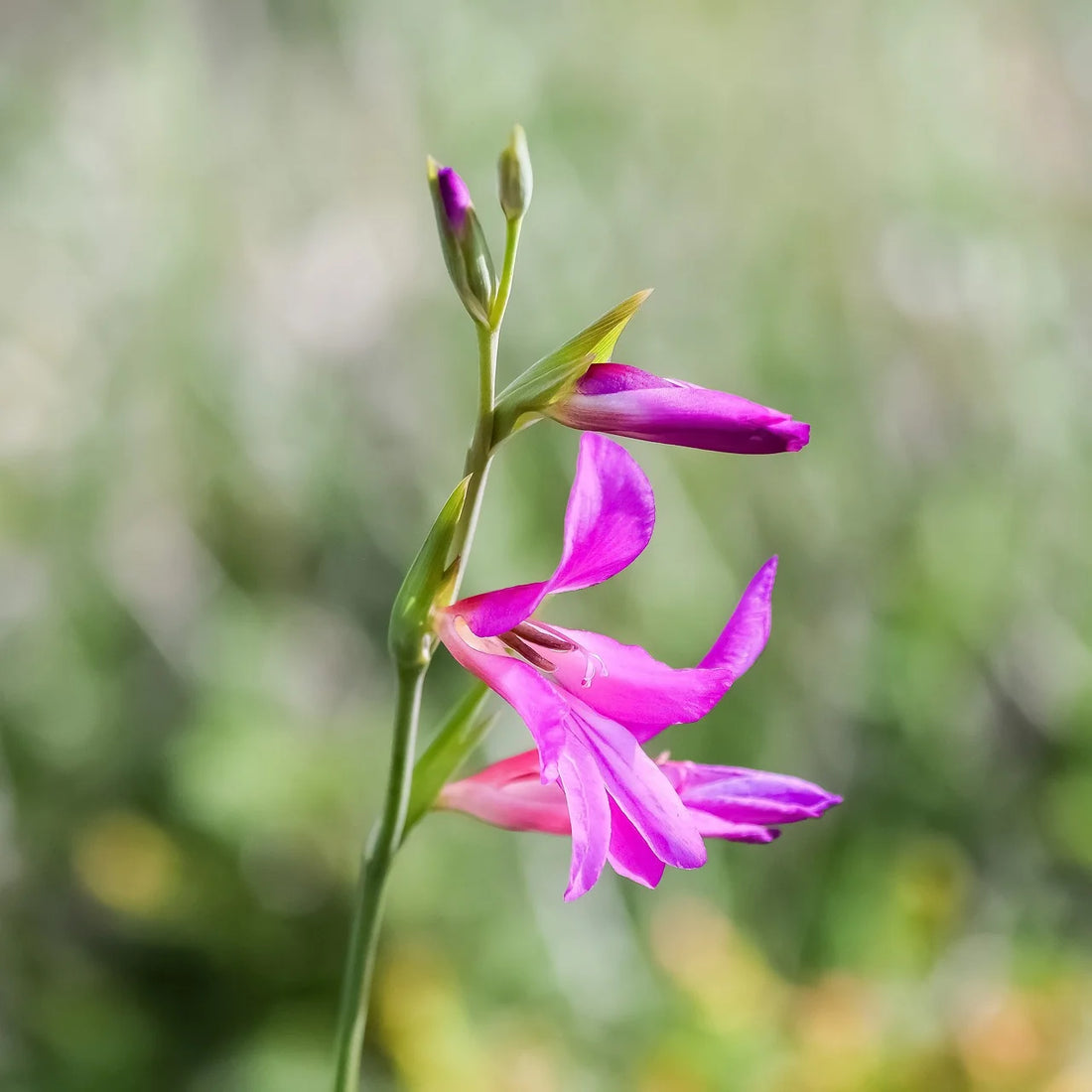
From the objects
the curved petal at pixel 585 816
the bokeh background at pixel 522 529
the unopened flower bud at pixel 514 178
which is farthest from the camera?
the bokeh background at pixel 522 529

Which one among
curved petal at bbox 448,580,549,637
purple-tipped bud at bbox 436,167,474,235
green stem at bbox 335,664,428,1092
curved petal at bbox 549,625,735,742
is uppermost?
purple-tipped bud at bbox 436,167,474,235

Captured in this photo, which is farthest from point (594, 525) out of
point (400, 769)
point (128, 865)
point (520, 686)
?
point (128, 865)

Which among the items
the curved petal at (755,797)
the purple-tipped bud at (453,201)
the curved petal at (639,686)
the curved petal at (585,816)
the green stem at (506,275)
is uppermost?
the purple-tipped bud at (453,201)

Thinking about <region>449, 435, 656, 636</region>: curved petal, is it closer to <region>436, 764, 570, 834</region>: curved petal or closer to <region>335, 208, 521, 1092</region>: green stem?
<region>335, 208, 521, 1092</region>: green stem

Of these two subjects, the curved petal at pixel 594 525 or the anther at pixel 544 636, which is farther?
the anther at pixel 544 636

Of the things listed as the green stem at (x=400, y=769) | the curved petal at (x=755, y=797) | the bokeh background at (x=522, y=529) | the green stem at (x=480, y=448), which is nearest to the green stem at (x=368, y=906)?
the green stem at (x=400, y=769)

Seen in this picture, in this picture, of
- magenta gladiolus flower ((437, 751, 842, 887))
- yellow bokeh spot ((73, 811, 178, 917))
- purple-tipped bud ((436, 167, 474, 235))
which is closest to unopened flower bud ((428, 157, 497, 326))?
purple-tipped bud ((436, 167, 474, 235))

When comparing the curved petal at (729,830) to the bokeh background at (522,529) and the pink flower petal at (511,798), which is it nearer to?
the pink flower petal at (511,798)

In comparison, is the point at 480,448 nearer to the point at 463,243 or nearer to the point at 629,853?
the point at 463,243
